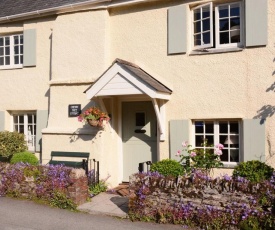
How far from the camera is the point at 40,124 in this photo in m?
10.7

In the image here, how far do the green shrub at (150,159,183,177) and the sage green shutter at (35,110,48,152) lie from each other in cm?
461

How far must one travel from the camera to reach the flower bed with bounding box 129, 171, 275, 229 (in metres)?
5.83

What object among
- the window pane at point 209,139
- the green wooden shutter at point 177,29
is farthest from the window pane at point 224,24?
the window pane at point 209,139

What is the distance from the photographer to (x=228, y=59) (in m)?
8.38

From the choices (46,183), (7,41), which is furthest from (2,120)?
(46,183)

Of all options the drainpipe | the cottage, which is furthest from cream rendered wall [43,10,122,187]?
the drainpipe

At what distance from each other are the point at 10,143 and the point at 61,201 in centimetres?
376

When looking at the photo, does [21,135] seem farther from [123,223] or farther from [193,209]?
[193,209]

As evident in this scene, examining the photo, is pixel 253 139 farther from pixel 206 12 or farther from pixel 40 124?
pixel 40 124

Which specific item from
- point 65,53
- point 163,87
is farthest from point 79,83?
point 163,87

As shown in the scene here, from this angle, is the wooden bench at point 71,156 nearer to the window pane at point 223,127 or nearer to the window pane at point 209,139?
the window pane at point 209,139

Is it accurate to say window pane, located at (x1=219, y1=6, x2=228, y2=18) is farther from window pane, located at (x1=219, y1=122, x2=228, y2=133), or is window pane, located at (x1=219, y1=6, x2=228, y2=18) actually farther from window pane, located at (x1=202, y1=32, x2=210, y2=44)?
window pane, located at (x1=219, y1=122, x2=228, y2=133)

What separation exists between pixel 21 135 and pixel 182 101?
5329 millimetres

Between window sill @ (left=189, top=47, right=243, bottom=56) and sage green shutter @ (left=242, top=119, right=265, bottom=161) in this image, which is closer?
sage green shutter @ (left=242, top=119, right=265, bottom=161)
